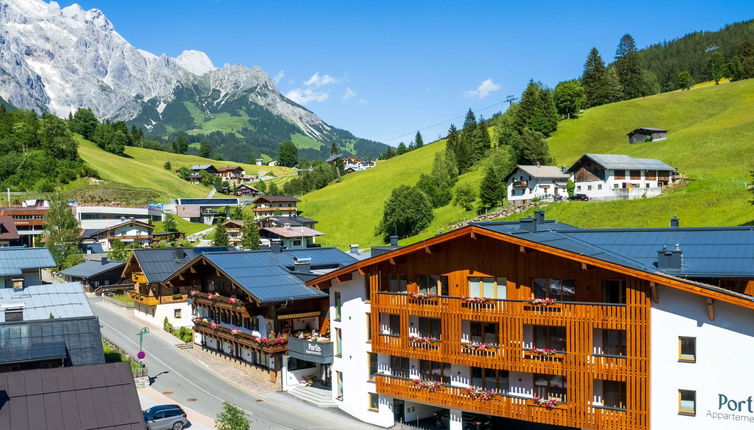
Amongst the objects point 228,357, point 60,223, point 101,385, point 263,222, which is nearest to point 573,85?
point 263,222

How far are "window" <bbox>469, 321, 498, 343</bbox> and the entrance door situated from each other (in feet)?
23.2

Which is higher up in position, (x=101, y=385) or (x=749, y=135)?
(x=749, y=135)

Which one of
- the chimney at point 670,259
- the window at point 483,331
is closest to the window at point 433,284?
the window at point 483,331

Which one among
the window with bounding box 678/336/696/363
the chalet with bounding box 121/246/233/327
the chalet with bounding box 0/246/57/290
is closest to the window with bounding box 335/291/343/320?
the window with bounding box 678/336/696/363

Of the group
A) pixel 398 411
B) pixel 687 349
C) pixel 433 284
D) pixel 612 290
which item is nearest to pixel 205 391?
pixel 398 411

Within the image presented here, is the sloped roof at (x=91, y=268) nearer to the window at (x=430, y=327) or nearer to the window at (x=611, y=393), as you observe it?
the window at (x=430, y=327)

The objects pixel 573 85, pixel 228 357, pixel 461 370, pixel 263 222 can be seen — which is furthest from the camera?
pixel 573 85

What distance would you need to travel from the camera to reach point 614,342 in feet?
94.9

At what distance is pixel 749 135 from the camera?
375 ft

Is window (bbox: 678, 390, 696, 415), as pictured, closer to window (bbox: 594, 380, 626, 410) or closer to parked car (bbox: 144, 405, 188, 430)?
window (bbox: 594, 380, 626, 410)

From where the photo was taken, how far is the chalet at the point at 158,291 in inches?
2501

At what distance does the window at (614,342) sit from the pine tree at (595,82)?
528ft

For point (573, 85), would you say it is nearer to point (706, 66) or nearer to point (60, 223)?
point (706, 66)

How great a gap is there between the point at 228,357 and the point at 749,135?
105 metres
